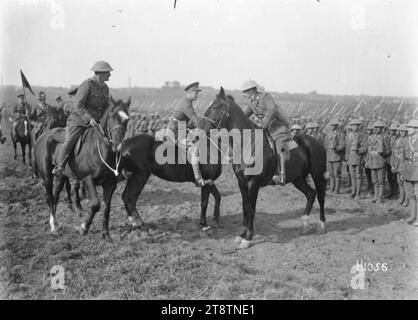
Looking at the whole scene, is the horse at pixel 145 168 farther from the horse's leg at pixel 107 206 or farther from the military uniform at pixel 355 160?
the military uniform at pixel 355 160

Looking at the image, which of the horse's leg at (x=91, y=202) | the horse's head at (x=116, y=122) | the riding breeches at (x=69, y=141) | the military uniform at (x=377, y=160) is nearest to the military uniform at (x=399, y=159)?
the military uniform at (x=377, y=160)

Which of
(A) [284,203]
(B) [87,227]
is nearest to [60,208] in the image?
(B) [87,227]

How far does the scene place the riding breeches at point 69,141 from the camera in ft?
24.4

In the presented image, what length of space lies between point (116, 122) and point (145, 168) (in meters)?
1.71

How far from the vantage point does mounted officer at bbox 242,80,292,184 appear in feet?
24.3

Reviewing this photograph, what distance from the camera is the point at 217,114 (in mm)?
7109

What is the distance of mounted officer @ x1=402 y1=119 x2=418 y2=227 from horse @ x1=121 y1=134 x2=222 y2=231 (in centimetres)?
413

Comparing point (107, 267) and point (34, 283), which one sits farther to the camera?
point (107, 267)

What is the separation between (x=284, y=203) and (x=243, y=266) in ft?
15.0

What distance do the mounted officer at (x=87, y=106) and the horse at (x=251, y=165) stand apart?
208 centimetres

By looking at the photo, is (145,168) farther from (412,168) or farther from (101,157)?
(412,168)
